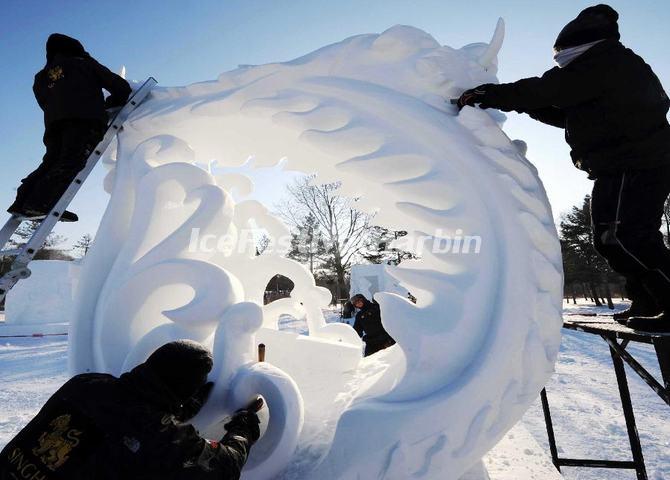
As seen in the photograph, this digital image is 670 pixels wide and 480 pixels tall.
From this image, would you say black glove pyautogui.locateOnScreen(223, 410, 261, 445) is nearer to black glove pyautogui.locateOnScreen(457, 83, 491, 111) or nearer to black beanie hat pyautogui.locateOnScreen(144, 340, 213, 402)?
black beanie hat pyautogui.locateOnScreen(144, 340, 213, 402)

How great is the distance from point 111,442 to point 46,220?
1620 millimetres

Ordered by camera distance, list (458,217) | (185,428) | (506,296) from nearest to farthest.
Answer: (185,428), (506,296), (458,217)

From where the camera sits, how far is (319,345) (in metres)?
2.66

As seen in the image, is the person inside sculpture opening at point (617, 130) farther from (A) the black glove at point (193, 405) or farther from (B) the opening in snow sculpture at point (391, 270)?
(A) the black glove at point (193, 405)

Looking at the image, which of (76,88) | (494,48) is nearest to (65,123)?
(76,88)

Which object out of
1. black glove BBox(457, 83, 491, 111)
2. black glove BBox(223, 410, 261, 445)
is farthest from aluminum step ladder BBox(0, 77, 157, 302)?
black glove BBox(457, 83, 491, 111)

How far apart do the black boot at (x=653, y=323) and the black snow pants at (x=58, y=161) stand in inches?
123

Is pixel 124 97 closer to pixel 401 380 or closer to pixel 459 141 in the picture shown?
pixel 459 141

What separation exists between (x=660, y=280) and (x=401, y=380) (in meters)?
1.22

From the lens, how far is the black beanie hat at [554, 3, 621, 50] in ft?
5.51

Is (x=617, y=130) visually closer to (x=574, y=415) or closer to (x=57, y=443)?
(x=57, y=443)

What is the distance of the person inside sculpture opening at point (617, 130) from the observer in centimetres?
162

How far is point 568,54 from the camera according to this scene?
174 cm

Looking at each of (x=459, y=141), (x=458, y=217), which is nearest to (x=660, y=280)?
(x=458, y=217)
